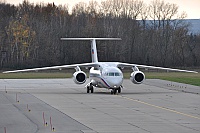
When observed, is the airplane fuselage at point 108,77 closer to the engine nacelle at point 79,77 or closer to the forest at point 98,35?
the engine nacelle at point 79,77

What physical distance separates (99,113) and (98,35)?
66772mm

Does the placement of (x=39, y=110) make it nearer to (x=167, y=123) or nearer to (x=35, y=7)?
(x=167, y=123)

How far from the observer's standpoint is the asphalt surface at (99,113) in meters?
23.0

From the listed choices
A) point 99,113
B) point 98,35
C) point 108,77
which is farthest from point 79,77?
point 98,35

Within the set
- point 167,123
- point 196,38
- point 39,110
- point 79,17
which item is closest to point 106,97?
point 39,110

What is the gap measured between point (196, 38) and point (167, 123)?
92213 mm

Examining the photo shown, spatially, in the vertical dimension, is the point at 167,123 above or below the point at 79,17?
below

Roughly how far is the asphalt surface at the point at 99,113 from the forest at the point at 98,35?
160 feet

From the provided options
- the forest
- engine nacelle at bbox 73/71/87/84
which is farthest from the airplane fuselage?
the forest

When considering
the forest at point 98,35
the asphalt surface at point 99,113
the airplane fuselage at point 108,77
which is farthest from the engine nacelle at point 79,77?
the forest at point 98,35

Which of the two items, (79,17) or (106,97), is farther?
(79,17)

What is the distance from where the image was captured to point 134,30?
4011 inches

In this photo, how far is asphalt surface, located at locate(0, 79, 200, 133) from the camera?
2305 centimetres

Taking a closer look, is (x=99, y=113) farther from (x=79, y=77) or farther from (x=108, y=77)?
(x=79, y=77)
